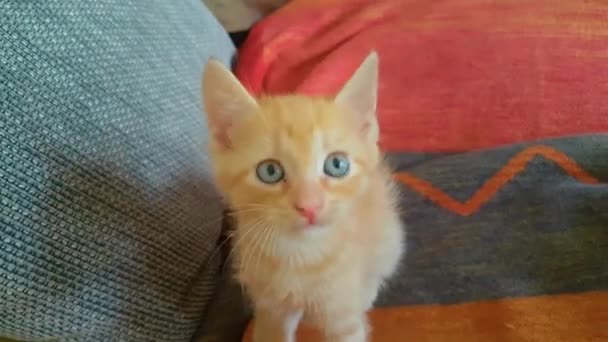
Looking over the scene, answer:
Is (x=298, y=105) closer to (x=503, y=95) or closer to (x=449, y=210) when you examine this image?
(x=449, y=210)

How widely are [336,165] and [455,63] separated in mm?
598

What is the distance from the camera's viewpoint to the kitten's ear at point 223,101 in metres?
0.67

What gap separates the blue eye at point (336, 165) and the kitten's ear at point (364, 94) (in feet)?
0.25

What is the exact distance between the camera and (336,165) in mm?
677

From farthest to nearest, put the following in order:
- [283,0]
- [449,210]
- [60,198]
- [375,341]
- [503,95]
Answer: [283,0], [503,95], [449,210], [375,341], [60,198]

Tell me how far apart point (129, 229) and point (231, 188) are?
153mm

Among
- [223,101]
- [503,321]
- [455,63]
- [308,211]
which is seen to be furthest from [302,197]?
[455,63]

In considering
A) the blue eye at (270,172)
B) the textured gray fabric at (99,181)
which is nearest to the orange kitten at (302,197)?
the blue eye at (270,172)

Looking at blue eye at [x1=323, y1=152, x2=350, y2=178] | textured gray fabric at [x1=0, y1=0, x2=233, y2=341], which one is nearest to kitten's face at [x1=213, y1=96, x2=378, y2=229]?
blue eye at [x1=323, y1=152, x2=350, y2=178]

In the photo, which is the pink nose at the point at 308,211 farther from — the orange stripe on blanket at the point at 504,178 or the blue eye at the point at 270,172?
the orange stripe on blanket at the point at 504,178

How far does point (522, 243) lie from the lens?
0.84 m

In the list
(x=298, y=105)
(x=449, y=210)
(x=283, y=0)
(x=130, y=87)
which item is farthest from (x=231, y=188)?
(x=283, y=0)

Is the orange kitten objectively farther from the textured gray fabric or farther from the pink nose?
the textured gray fabric

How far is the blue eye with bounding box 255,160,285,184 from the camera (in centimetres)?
66
